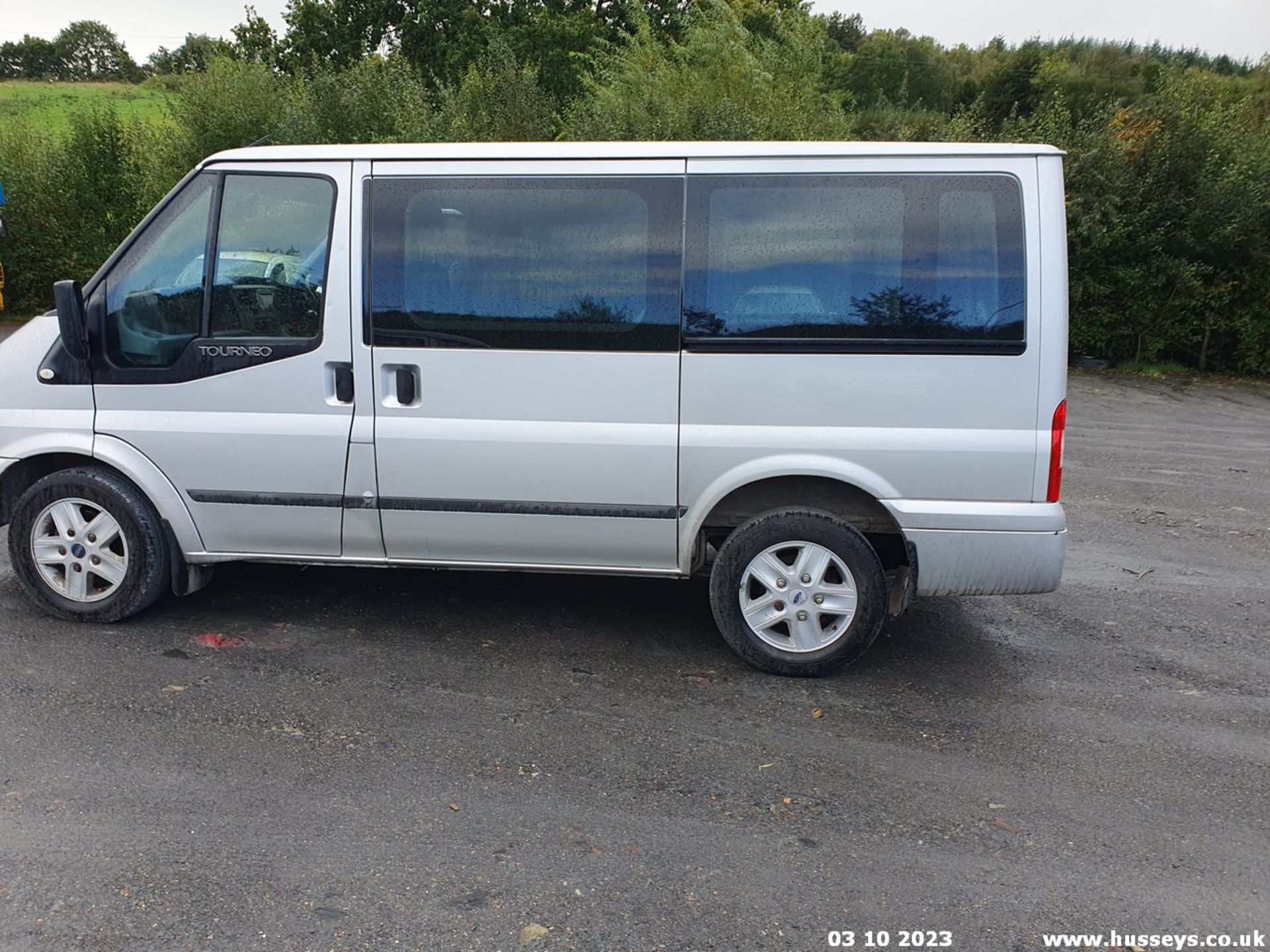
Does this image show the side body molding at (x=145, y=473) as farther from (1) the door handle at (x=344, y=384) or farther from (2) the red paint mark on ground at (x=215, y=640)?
(1) the door handle at (x=344, y=384)

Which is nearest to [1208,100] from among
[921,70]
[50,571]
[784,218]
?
[784,218]

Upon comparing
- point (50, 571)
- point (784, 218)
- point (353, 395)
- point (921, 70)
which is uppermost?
point (921, 70)

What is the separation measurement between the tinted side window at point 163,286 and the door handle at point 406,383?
94 cm

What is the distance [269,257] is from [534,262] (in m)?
1.20

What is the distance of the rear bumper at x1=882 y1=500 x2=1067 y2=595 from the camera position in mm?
4434

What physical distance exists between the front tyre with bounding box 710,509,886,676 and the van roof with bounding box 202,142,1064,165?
4.95 feet

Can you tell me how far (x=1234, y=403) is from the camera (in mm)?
13414

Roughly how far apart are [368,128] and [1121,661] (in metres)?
15.6

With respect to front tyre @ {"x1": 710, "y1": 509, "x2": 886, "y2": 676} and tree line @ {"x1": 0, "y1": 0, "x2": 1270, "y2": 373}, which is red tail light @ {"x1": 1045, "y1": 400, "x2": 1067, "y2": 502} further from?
tree line @ {"x1": 0, "y1": 0, "x2": 1270, "y2": 373}

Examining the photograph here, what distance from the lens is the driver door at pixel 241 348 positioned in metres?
Answer: 4.70

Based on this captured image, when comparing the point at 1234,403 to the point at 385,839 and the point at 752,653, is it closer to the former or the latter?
the point at 752,653

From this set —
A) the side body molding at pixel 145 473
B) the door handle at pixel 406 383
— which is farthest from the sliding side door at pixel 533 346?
the side body molding at pixel 145 473

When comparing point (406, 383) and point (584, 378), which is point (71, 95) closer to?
point (406, 383)

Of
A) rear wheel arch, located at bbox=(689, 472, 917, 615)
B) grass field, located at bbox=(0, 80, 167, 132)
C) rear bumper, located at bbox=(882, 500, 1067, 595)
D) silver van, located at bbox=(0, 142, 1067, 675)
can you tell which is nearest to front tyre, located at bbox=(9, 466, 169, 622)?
silver van, located at bbox=(0, 142, 1067, 675)
